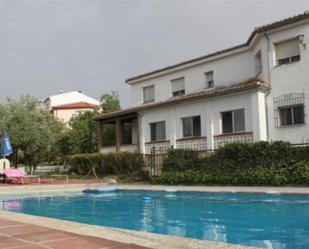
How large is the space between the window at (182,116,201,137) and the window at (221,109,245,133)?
2.05 m

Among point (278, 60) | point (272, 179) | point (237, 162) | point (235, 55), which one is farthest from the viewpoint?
point (235, 55)

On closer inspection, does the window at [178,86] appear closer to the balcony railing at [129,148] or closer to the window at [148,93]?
the window at [148,93]

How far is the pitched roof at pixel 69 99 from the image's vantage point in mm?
76938

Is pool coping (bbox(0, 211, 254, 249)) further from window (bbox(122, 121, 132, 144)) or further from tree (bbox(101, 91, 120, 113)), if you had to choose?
tree (bbox(101, 91, 120, 113))

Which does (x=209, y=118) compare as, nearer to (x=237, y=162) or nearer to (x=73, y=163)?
(x=237, y=162)

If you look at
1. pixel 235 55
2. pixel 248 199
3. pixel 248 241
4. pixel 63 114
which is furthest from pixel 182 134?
pixel 63 114

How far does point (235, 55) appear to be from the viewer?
29.0 m

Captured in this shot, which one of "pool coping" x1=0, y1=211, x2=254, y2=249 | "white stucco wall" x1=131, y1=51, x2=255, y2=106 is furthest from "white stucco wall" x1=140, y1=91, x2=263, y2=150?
"pool coping" x1=0, y1=211, x2=254, y2=249

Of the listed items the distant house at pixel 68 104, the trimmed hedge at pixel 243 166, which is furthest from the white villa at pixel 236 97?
the distant house at pixel 68 104

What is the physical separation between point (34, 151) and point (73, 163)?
379cm

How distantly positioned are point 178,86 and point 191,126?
5481 mm

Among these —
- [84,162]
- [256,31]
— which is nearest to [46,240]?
[256,31]

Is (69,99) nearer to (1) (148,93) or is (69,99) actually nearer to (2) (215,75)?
(1) (148,93)

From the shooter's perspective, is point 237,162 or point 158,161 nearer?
point 237,162
